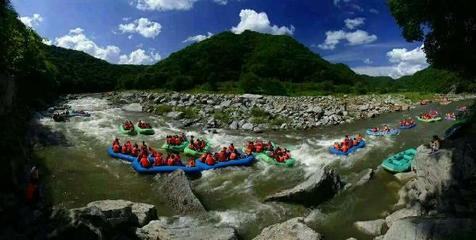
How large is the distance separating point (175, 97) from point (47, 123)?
55.3 ft

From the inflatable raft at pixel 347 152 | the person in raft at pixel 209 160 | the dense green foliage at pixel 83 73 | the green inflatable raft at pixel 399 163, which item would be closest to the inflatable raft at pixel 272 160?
the person in raft at pixel 209 160

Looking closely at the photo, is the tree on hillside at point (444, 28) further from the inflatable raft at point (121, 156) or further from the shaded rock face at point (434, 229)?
the inflatable raft at point (121, 156)

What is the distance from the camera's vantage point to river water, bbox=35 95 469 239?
14.7 meters

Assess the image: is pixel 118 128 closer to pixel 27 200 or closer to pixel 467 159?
pixel 27 200

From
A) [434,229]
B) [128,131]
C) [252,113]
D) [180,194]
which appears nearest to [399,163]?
[434,229]

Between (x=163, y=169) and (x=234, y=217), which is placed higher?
(x=163, y=169)

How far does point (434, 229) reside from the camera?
31.6 feet

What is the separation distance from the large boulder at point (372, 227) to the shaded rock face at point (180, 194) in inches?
216

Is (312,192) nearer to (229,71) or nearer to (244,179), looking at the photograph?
(244,179)

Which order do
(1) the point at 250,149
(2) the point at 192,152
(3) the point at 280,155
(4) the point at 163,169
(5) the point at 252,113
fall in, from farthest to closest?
1. (5) the point at 252,113
2. (2) the point at 192,152
3. (1) the point at 250,149
4. (3) the point at 280,155
5. (4) the point at 163,169

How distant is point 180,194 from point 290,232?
17.4ft

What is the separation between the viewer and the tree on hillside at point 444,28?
13.3 m

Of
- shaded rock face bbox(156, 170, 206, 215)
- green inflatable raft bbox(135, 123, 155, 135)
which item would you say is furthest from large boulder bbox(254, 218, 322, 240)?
green inflatable raft bbox(135, 123, 155, 135)

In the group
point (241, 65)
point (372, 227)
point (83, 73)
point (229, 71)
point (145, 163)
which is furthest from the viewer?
point (241, 65)
